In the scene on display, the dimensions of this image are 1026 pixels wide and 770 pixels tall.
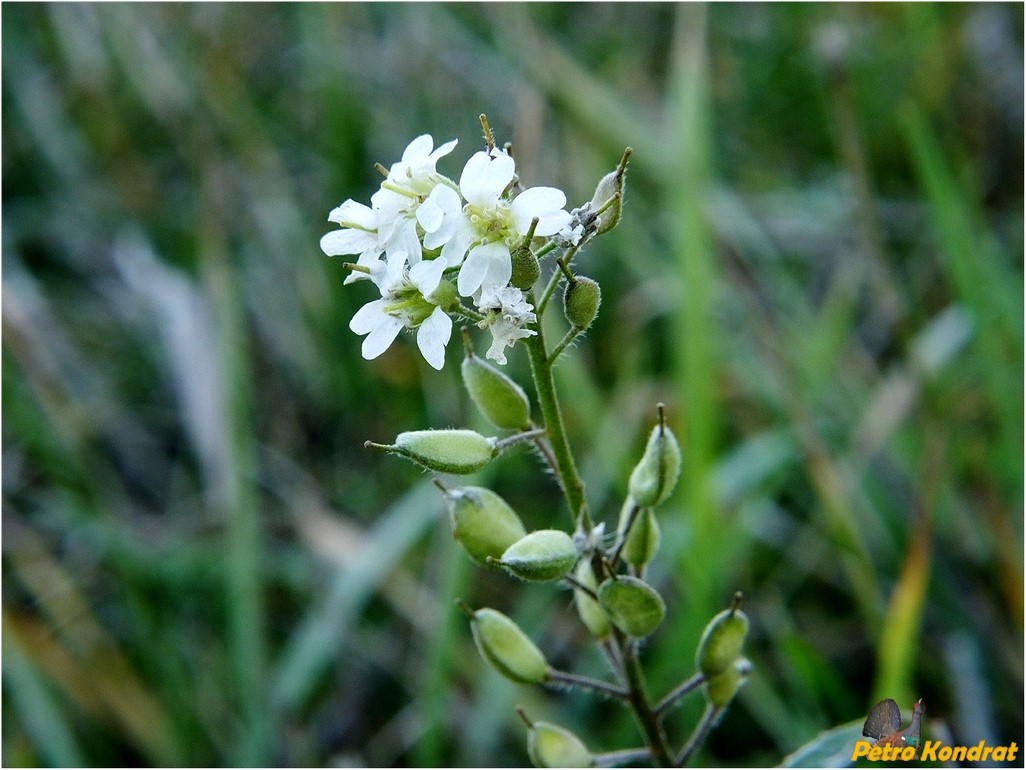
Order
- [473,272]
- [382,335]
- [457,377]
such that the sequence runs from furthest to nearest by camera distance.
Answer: [457,377] < [382,335] < [473,272]

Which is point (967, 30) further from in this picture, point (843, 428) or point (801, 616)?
point (801, 616)

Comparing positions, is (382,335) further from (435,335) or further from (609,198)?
(609,198)

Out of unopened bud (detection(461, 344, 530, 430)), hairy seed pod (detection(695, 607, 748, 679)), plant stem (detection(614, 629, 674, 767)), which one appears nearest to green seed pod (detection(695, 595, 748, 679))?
hairy seed pod (detection(695, 607, 748, 679))

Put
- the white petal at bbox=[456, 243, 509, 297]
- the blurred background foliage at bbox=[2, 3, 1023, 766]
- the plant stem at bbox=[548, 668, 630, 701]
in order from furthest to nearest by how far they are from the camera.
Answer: the blurred background foliage at bbox=[2, 3, 1023, 766], the plant stem at bbox=[548, 668, 630, 701], the white petal at bbox=[456, 243, 509, 297]

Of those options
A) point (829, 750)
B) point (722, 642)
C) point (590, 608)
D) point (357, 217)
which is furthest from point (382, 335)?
point (829, 750)

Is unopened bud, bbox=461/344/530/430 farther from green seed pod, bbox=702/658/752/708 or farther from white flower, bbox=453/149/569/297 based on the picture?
green seed pod, bbox=702/658/752/708

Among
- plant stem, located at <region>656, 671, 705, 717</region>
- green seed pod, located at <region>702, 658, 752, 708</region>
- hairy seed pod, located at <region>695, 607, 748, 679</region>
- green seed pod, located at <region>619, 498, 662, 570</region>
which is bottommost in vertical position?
green seed pod, located at <region>702, 658, 752, 708</region>

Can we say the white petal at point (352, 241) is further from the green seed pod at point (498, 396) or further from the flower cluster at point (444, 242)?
the green seed pod at point (498, 396)
